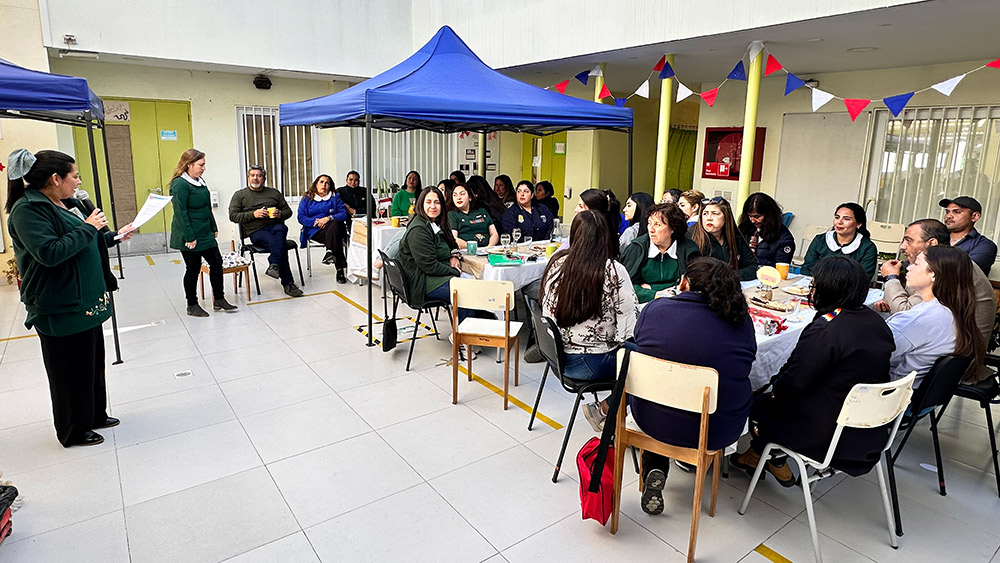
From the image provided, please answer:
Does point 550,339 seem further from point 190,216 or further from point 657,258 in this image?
point 190,216

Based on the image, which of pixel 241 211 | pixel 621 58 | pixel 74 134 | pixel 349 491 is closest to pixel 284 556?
pixel 349 491

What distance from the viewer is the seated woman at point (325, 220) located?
705cm

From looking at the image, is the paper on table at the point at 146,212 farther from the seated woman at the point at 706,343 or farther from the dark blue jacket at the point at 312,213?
the dark blue jacket at the point at 312,213

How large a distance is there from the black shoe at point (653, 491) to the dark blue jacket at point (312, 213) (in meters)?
5.50

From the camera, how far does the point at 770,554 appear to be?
240 centimetres

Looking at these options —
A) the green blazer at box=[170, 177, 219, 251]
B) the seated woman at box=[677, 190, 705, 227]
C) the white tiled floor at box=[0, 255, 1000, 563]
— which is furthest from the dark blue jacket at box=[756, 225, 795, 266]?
the green blazer at box=[170, 177, 219, 251]

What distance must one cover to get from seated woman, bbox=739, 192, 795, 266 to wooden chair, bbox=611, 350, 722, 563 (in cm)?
291

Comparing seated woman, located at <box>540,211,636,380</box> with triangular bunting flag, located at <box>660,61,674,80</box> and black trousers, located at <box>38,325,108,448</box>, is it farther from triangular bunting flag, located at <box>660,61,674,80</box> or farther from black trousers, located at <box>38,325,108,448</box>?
triangular bunting flag, located at <box>660,61,674,80</box>

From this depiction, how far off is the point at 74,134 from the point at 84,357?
21.3ft

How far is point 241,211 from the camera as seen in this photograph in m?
6.20

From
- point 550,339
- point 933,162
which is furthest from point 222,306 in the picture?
point 933,162

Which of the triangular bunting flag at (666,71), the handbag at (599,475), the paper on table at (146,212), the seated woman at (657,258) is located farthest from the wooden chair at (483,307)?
the triangular bunting flag at (666,71)

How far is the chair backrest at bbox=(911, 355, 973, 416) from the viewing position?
2520 mm

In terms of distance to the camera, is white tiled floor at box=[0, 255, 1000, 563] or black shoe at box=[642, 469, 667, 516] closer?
white tiled floor at box=[0, 255, 1000, 563]
